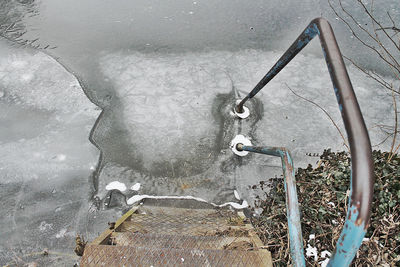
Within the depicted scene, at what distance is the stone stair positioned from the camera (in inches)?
54.3

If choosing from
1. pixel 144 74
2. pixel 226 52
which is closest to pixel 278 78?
pixel 226 52

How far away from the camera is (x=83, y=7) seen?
441 cm

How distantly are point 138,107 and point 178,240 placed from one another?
77.6 inches

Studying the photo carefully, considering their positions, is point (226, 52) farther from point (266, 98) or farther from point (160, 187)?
point (160, 187)

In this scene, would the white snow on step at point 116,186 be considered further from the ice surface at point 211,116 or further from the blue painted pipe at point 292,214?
the blue painted pipe at point 292,214

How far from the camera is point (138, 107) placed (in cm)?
327

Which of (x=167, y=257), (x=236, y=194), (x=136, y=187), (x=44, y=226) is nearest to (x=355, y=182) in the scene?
(x=167, y=257)

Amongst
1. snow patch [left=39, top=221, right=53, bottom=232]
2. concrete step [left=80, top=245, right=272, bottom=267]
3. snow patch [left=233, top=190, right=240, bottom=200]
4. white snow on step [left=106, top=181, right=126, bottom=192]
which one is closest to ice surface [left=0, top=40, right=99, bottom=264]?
snow patch [left=39, top=221, right=53, bottom=232]

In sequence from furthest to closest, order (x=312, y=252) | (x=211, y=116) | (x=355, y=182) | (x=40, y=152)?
(x=211, y=116) → (x=40, y=152) → (x=312, y=252) → (x=355, y=182)

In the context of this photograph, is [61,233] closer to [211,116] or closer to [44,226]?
[44,226]

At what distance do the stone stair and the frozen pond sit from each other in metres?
0.26

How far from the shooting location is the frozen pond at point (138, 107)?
2603mm

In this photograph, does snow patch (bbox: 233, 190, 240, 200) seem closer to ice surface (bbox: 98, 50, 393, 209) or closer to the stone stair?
ice surface (bbox: 98, 50, 393, 209)

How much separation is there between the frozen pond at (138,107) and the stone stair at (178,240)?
262 millimetres
